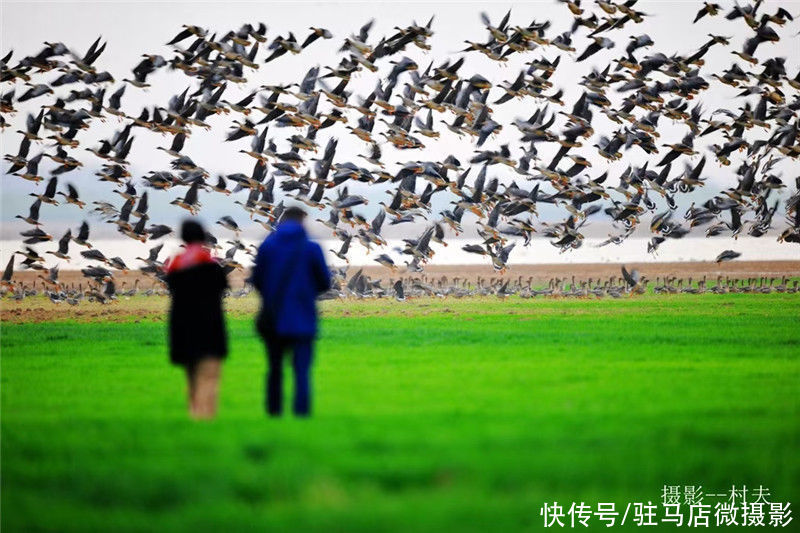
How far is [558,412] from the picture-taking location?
11828 millimetres

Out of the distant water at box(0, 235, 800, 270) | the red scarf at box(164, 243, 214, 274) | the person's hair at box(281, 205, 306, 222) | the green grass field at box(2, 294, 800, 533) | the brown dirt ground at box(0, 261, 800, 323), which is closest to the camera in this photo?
the green grass field at box(2, 294, 800, 533)

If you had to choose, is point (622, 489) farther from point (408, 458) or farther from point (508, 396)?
point (508, 396)

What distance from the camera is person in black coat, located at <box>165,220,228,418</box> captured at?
36.0 ft

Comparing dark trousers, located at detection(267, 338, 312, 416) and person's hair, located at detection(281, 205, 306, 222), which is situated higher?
person's hair, located at detection(281, 205, 306, 222)

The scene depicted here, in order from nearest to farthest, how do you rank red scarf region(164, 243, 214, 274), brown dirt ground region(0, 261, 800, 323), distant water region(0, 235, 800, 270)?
red scarf region(164, 243, 214, 274) → brown dirt ground region(0, 261, 800, 323) → distant water region(0, 235, 800, 270)

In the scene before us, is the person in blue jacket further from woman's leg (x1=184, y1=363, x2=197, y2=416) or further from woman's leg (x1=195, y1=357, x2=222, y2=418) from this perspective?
woman's leg (x1=184, y1=363, x2=197, y2=416)

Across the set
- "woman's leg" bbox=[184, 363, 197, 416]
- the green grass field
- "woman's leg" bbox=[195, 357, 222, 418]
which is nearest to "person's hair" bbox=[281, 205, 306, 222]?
"woman's leg" bbox=[195, 357, 222, 418]

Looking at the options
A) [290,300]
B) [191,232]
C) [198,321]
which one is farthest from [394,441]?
[191,232]

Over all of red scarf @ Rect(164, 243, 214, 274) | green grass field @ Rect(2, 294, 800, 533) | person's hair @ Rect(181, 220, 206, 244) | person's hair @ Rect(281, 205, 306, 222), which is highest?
person's hair @ Rect(281, 205, 306, 222)

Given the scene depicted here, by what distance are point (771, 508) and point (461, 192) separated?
26.1 m

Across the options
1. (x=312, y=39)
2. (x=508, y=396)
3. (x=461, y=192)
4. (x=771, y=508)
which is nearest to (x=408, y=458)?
(x=771, y=508)

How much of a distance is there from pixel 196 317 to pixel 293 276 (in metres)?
1.02

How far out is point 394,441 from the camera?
964 centimetres

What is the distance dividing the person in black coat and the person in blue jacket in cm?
44
